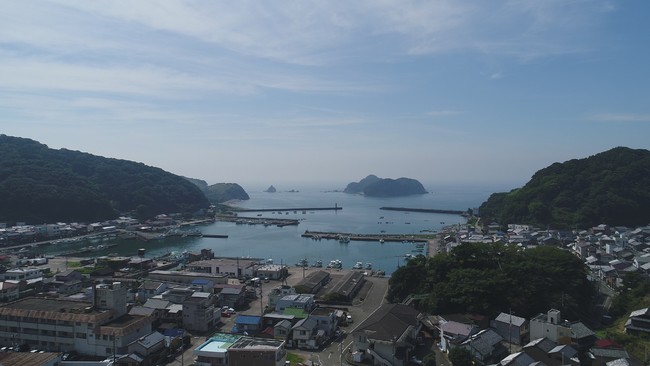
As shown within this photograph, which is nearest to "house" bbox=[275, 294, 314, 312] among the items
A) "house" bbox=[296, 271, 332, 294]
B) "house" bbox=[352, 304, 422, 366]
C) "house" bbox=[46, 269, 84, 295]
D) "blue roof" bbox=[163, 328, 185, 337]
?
"house" bbox=[296, 271, 332, 294]

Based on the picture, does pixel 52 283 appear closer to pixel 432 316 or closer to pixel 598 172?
pixel 432 316

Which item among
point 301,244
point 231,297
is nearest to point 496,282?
point 231,297

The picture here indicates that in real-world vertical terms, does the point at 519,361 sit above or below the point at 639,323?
below

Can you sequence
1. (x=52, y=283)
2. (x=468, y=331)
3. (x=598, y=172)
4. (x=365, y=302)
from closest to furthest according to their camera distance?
(x=468, y=331) < (x=365, y=302) < (x=52, y=283) < (x=598, y=172)

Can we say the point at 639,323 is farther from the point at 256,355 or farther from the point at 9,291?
the point at 9,291

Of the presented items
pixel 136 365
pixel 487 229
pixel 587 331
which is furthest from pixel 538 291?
pixel 487 229

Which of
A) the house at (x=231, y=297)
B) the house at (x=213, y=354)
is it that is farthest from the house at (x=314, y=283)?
the house at (x=213, y=354)

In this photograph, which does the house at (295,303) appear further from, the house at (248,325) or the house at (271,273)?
the house at (271,273)
